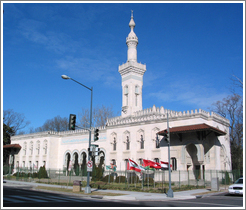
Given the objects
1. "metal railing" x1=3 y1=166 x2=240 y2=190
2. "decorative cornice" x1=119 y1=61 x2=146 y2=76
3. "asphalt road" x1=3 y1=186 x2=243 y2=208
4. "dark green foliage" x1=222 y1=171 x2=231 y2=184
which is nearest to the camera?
"asphalt road" x1=3 y1=186 x2=243 y2=208

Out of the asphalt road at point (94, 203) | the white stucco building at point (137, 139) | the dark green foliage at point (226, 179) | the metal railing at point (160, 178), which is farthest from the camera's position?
the white stucco building at point (137, 139)

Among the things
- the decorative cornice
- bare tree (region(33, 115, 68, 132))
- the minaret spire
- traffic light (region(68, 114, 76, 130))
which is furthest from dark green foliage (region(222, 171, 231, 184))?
bare tree (region(33, 115, 68, 132))

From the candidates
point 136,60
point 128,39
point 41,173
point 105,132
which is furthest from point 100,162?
point 128,39

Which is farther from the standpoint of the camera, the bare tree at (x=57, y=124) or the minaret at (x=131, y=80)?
the bare tree at (x=57, y=124)

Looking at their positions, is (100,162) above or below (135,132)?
below

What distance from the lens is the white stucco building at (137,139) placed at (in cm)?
3259

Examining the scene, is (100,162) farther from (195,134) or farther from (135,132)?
(195,134)

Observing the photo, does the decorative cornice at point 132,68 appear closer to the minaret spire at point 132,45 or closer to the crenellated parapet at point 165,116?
the minaret spire at point 132,45

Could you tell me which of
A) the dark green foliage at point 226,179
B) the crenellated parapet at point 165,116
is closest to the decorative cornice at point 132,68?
the crenellated parapet at point 165,116

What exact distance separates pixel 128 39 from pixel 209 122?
77.2 ft

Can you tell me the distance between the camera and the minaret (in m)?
46.1

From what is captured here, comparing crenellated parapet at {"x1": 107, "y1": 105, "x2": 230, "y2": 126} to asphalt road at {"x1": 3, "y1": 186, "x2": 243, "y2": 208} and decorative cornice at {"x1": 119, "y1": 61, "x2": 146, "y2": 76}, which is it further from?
asphalt road at {"x1": 3, "y1": 186, "x2": 243, "y2": 208}

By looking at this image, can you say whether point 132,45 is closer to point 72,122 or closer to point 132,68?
point 132,68

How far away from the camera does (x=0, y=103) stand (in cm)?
1176
